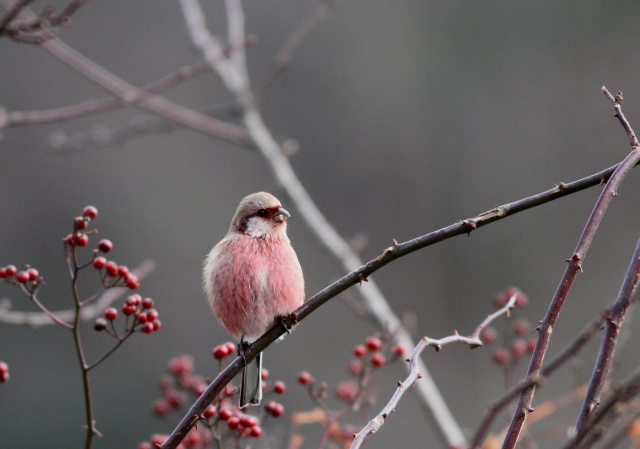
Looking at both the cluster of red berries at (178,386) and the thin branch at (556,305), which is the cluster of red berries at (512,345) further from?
the thin branch at (556,305)

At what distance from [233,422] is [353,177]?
8.22 metres

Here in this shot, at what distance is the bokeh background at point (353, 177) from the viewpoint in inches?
399

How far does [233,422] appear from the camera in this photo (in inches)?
123

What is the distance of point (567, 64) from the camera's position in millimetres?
11750

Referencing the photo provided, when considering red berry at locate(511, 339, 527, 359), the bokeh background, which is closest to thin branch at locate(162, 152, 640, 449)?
red berry at locate(511, 339, 527, 359)

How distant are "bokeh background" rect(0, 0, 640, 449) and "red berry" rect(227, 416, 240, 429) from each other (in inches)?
252

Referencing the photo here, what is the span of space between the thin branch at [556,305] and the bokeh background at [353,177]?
7716mm

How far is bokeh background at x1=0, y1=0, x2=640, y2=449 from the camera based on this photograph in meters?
10.1

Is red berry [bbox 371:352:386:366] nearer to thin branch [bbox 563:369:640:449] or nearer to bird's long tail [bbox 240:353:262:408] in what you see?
bird's long tail [bbox 240:353:262:408]

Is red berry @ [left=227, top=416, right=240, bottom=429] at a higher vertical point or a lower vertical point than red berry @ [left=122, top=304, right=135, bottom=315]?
lower

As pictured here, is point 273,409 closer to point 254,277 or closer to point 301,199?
point 254,277

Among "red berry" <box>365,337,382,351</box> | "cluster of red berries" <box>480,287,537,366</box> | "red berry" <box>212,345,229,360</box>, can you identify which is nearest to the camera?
"red berry" <box>212,345,229,360</box>

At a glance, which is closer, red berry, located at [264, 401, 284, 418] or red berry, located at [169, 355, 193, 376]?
red berry, located at [264, 401, 284, 418]

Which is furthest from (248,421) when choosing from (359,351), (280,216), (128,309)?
(280,216)
